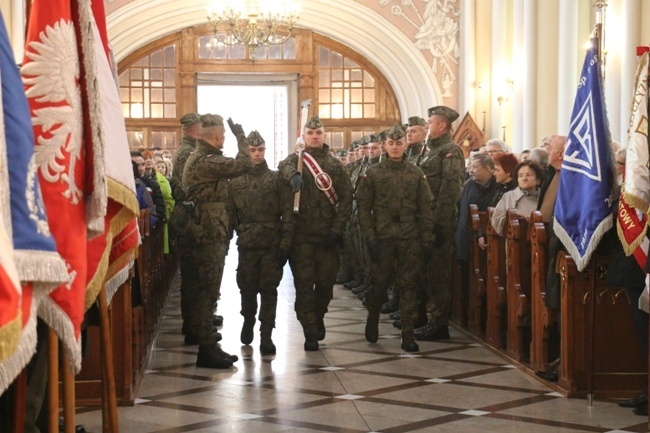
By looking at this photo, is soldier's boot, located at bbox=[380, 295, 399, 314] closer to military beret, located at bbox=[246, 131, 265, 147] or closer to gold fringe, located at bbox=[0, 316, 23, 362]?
military beret, located at bbox=[246, 131, 265, 147]

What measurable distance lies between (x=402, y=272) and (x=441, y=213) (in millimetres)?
916

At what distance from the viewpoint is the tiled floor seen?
573cm

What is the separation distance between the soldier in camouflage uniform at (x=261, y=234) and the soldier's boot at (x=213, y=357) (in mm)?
659

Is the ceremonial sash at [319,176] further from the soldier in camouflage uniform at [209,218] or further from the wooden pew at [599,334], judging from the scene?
the wooden pew at [599,334]

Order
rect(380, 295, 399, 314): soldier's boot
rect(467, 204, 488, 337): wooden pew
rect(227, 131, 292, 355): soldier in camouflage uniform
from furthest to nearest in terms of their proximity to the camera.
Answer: rect(380, 295, 399, 314): soldier's boot
rect(467, 204, 488, 337): wooden pew
rect(227, 131, 292, 355): soldier in camouflage uniform

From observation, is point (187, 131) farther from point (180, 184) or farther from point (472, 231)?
point (472, 231)

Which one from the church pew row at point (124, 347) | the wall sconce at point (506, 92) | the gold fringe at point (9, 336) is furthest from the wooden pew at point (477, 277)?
the wall sconce at point (506, 92)

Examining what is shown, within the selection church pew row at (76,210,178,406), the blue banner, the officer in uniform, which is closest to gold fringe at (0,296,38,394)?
church pew row at (76,210,178,406)

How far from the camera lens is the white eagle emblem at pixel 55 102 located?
11.2 ft

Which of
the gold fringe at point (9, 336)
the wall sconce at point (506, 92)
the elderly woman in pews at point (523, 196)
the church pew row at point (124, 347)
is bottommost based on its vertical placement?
the church pew row at point (124, 347)

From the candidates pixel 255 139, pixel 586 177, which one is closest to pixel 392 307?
pixel 255 139

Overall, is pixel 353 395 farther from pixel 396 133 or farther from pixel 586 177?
pixel 396 133

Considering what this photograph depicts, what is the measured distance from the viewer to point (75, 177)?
3.51 meters

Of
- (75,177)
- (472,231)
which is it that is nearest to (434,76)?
(472,231)
